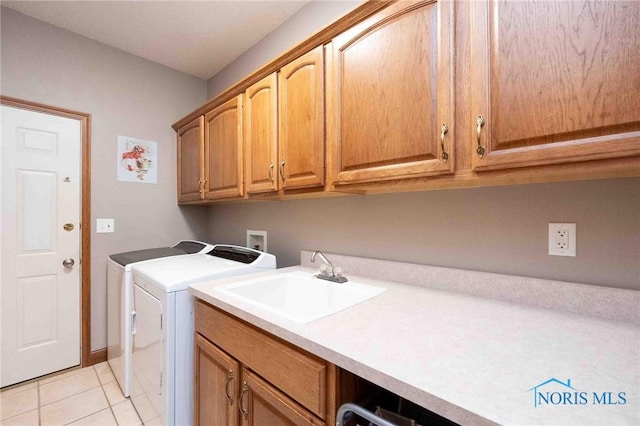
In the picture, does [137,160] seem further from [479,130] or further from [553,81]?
[553,81]

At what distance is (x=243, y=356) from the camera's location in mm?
1049

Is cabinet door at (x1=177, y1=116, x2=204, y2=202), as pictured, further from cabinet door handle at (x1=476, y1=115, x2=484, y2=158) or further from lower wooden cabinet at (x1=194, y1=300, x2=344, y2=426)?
cabinet door handle at (x1=476, y1=115, x2=484, y2=158)

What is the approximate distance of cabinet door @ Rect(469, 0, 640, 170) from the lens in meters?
0.67

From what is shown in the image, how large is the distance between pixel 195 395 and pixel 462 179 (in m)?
1.54

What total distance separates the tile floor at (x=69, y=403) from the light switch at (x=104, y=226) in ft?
3.61

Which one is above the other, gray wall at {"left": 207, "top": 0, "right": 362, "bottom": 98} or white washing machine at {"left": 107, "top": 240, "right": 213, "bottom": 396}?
gray wall at {"left": 207, "top": 0, "right": 362, "bottom": 98}

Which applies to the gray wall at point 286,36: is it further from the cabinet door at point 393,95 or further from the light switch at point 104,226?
the light switch at point 104,226

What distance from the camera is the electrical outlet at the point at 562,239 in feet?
3.18

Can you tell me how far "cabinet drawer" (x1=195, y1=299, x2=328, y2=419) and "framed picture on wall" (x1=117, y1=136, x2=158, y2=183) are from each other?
1.83 meters

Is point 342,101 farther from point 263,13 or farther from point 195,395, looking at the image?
point 195,395

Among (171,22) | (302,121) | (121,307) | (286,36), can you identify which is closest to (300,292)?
(302,121)

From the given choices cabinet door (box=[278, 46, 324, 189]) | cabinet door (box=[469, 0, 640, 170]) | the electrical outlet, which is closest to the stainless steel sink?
cabinet door (box=[278, 46, 324, 189])

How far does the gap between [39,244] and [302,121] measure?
2.20m

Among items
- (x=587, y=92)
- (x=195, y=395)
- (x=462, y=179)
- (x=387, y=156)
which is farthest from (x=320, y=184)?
(x=195, y=395)
